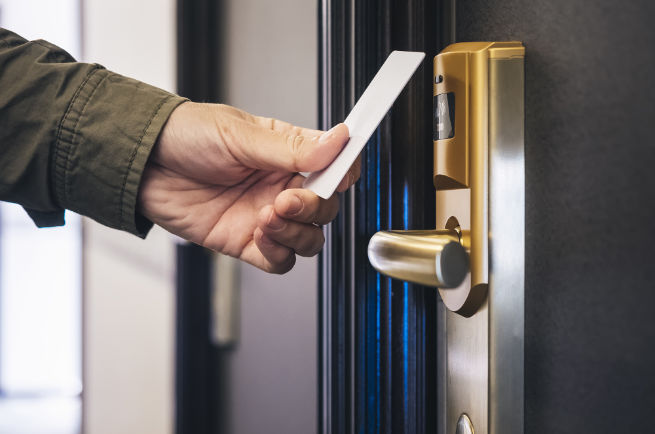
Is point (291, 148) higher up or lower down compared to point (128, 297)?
higher up

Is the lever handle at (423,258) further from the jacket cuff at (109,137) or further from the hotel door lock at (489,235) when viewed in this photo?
the jacket cuff at (109,137)

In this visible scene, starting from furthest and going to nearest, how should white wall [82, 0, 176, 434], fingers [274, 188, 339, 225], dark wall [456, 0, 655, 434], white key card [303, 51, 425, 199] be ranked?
white wall [82, 0, 176, 434]
fingers [274, 188, 339, 225]
white key card [303, 51, 425, 199]
dark wall [456, 0, 655, 434]

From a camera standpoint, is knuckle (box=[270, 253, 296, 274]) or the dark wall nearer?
the dark wall

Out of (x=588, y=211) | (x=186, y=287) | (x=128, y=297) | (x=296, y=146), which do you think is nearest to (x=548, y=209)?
(x=588, y=211)

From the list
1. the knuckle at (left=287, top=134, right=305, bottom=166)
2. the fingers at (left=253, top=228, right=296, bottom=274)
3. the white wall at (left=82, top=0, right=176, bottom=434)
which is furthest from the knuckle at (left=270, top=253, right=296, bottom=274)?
the white wall at (left=82, top=0, right=176, bottom=434)

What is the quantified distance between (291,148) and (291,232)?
0.27 ft

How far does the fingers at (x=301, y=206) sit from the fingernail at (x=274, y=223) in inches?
0.4

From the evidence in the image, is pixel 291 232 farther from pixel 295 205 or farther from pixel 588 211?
pixel 588 211

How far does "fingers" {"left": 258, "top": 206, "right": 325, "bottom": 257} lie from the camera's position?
1.54 ft

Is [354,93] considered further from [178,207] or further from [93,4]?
[93,4]

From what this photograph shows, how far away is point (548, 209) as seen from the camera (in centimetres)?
28

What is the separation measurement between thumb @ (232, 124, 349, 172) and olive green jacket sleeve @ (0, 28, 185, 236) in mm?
91

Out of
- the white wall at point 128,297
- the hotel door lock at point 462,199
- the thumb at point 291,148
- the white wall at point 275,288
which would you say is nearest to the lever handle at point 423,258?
the hotel door lock at point 462,199

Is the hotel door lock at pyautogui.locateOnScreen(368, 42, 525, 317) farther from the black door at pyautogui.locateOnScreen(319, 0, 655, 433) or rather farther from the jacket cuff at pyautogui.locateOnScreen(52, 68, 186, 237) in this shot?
the jacket cuff at pyautogui.locateOnScreen(52, 68, 186, 237)
